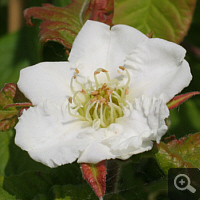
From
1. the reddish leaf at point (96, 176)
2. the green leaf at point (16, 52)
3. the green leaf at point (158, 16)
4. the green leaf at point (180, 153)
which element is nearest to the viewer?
the reddish leaf at point (96, 176)

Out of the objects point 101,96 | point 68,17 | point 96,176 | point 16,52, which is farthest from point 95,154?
point 16,52

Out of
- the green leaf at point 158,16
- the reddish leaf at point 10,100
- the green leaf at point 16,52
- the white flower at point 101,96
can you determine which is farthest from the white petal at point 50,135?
the green leaf at point 16,52

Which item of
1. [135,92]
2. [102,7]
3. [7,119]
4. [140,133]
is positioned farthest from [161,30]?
[7,119]

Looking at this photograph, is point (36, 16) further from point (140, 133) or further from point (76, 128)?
point (140, 133)

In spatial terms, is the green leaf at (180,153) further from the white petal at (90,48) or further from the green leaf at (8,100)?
the green leaf at (8,100)

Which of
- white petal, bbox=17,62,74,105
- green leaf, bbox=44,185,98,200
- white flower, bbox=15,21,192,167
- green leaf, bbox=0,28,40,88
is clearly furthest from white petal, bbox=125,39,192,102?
green leaf, bbox=0,28,40,88

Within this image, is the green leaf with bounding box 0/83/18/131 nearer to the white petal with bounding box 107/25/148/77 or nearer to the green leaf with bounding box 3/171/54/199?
the green leaf with bounding box 3/171/54/199

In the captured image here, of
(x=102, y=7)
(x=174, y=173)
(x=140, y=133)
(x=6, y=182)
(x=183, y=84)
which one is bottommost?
(x=6, y=182)

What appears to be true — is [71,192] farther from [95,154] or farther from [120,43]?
[120,43]
